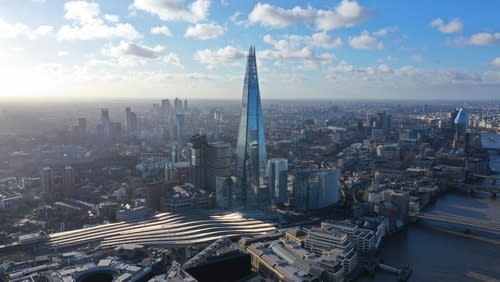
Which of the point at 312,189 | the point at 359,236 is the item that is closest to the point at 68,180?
the point at 312,189

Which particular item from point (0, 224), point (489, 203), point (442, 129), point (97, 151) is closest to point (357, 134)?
point (442, 129)

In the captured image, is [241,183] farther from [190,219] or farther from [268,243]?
[268,243]

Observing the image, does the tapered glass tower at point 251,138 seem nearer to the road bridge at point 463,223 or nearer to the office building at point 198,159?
the office building at point 198,159

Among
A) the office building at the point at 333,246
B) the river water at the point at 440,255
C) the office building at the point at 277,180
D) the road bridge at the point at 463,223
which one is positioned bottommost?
the river water at the point at 440,255

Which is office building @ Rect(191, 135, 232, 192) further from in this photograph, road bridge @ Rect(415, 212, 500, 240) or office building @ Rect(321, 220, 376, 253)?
road bridge @ Rect(415, 212, 500, 240)

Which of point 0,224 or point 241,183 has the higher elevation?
point 241,183

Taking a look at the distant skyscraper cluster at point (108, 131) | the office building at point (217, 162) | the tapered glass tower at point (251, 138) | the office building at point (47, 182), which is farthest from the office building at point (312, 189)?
the distant skyscraper cluster at point (108, 131)

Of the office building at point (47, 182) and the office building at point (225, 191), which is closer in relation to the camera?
the office building at point (225, 191)
